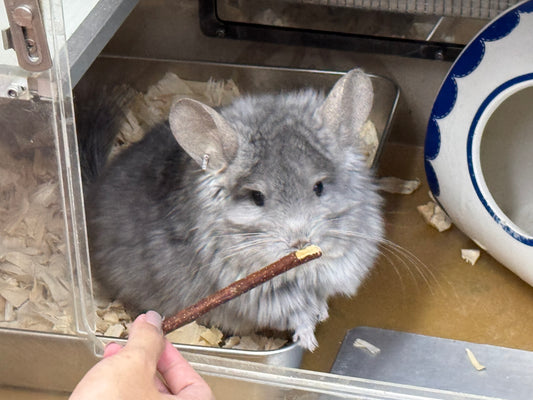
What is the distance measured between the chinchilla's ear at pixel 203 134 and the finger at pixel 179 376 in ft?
1.21

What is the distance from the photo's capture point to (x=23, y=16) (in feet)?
3.26

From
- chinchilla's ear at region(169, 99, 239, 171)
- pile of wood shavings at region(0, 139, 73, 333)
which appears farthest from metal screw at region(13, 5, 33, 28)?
chinchilla's ear at region(169, 99, 239, 171)

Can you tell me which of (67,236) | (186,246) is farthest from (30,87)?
(186,246)

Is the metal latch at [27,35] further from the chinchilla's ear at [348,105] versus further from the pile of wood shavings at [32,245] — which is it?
the chinchilla's ear at [348,105]

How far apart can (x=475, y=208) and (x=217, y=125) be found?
2.23 feet

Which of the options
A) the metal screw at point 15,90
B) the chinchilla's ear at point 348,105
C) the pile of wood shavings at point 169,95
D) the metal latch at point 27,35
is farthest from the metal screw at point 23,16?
the pile of wood shavings at point 169,95

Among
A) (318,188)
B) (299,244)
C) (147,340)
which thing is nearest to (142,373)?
(147,340)

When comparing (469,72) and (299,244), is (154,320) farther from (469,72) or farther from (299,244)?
(469,72)

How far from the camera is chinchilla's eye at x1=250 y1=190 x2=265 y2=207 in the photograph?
1.34 m

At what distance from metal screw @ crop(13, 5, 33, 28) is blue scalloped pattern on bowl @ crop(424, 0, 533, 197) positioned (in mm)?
975

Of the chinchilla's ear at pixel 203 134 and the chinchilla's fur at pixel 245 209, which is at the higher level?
the chinchilla's ear at pixel 203 134

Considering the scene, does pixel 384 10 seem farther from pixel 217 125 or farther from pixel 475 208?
pixel 217 125

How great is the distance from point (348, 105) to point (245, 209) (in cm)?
28

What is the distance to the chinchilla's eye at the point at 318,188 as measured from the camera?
1361 millimetres
